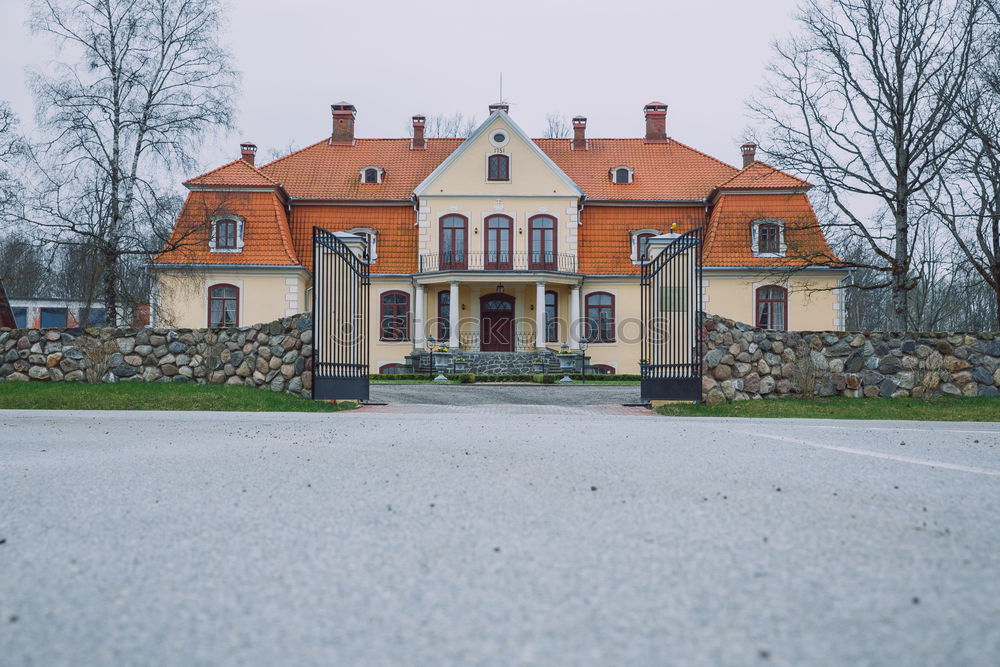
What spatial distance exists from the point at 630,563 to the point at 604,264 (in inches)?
1139

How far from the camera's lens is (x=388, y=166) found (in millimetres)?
33000

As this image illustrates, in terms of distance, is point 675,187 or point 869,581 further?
point 675,187

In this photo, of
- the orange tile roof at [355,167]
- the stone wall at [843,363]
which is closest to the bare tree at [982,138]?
the stone wall at [843,363]

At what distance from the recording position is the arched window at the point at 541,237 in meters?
30.9

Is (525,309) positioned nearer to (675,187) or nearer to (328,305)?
(675,187)

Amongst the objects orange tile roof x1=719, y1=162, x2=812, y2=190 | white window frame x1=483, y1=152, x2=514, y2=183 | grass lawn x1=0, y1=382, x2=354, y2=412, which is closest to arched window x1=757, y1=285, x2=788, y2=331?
orange tile roof x1=719, y1=162, x2=812, y2=190

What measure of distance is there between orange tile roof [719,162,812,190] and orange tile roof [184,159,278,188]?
16459 mm

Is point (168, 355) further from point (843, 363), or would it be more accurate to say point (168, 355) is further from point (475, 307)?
point (475, 307)

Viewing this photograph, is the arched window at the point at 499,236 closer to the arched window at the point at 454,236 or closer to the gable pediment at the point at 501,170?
the arched window at the point at 454,236

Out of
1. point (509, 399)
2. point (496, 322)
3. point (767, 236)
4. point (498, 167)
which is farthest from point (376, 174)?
point (509, 399)

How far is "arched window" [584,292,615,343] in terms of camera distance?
31.2 m

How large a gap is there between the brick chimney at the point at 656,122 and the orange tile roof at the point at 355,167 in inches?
318

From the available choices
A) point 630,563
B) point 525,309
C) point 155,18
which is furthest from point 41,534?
point 525,309

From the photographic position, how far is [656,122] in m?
34.8
